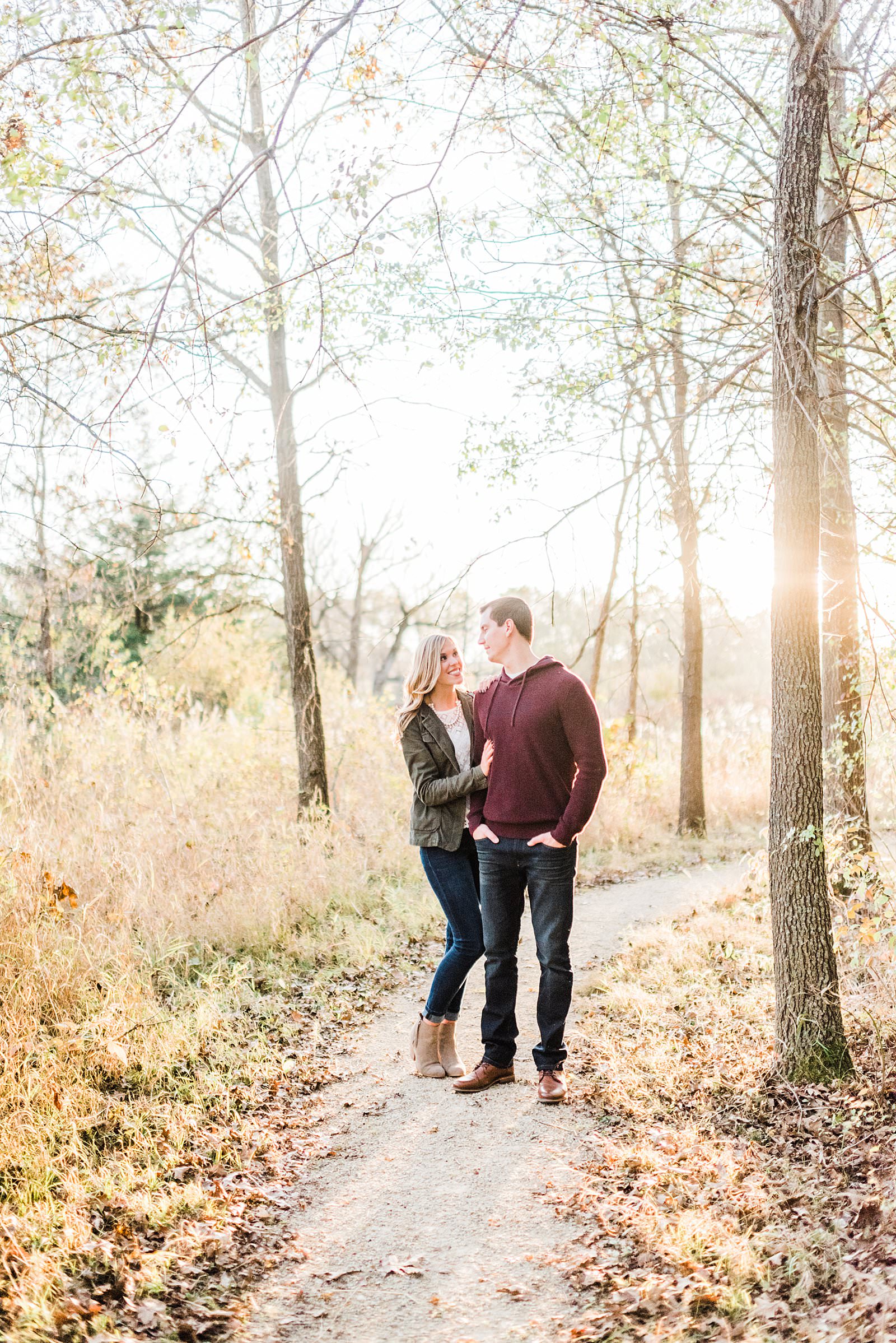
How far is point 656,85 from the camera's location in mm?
5176

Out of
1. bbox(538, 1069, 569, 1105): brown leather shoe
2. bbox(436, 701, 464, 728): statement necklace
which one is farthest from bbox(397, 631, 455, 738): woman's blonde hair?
bbox(538, 1069, 569, 1105): brown leather shoe

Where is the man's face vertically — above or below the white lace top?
above

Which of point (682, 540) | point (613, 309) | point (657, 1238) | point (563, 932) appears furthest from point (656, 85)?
point (657, 1238)

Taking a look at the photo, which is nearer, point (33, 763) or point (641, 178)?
point (641, 178)

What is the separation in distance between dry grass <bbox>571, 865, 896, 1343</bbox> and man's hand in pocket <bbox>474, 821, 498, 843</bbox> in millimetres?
1278

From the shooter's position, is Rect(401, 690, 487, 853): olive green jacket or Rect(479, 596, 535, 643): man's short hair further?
Rect(401, 690, 487, 853): olive green jacket

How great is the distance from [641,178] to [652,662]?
33.2 metres

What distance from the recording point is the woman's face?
4.64 meters

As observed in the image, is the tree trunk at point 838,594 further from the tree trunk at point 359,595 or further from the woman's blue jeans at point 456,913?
the tree trunk at point 359,595

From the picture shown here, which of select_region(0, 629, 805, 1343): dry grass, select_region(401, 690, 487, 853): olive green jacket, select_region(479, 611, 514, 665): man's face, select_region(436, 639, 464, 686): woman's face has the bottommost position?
select_region(0, 629, 805, 1343): dry grass

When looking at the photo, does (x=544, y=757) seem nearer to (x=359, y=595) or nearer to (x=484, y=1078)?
(x=484, y=1078)

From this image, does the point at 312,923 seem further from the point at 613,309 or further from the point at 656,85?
the point at 656,85

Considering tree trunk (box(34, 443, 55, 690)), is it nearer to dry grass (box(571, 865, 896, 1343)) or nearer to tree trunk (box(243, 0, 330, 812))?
tree trunk (box(243, 0, 330, 812))

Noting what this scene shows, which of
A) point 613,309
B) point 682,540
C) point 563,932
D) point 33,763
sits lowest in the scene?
point 563,932
